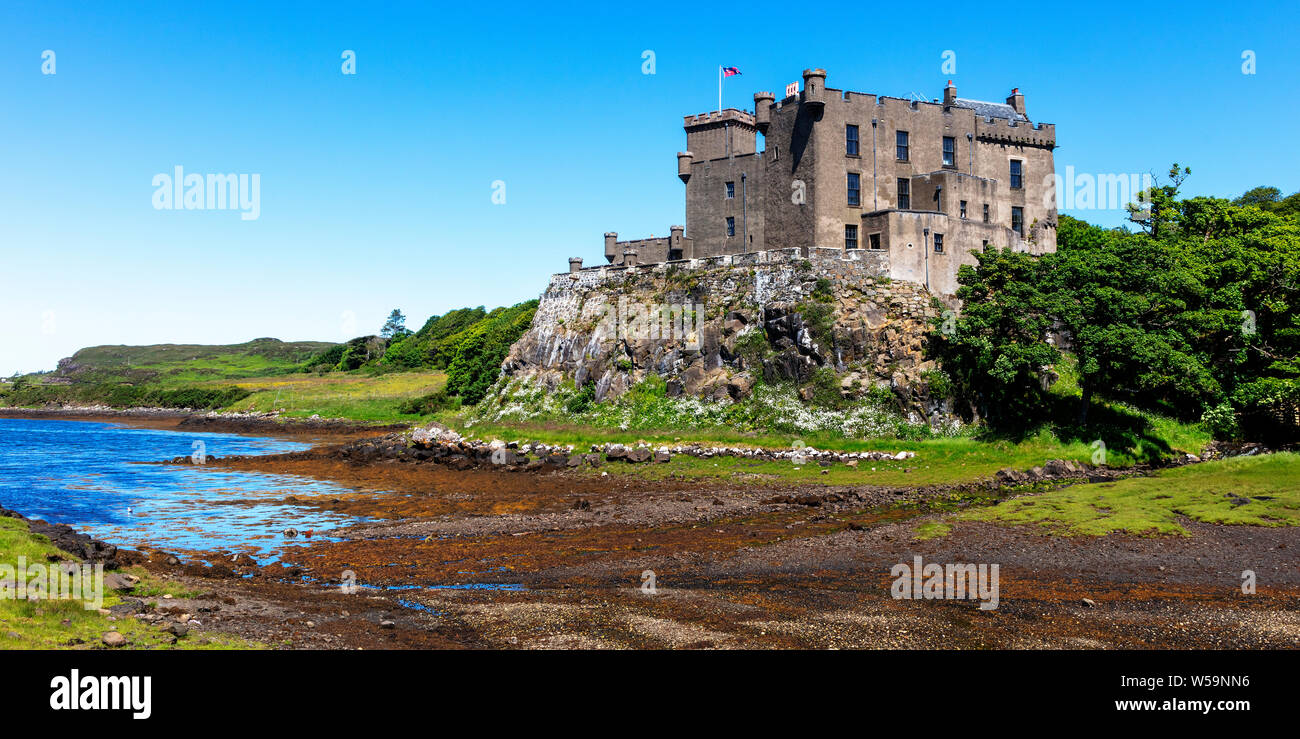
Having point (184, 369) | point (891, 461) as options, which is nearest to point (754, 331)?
point (891, 461)

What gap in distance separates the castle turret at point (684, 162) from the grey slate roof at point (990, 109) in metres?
19.4

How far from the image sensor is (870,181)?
183 feet

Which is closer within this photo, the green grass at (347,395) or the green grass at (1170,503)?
the green grass at (1170,503)

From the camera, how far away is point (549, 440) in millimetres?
55281

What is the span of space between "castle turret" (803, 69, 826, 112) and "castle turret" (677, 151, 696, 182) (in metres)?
10.6

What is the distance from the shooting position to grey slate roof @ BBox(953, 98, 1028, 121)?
6019cm

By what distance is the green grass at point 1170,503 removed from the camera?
2681 centimetres

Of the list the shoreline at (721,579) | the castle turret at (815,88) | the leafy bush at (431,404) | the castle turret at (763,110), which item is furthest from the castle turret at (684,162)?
the leafy bush at (431,404)

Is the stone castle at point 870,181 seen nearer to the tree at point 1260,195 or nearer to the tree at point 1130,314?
the tree at point 1130,314

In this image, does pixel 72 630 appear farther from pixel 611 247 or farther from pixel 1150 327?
pixel 611 247

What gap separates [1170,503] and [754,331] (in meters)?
28.6

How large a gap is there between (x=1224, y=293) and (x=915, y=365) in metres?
16.1
